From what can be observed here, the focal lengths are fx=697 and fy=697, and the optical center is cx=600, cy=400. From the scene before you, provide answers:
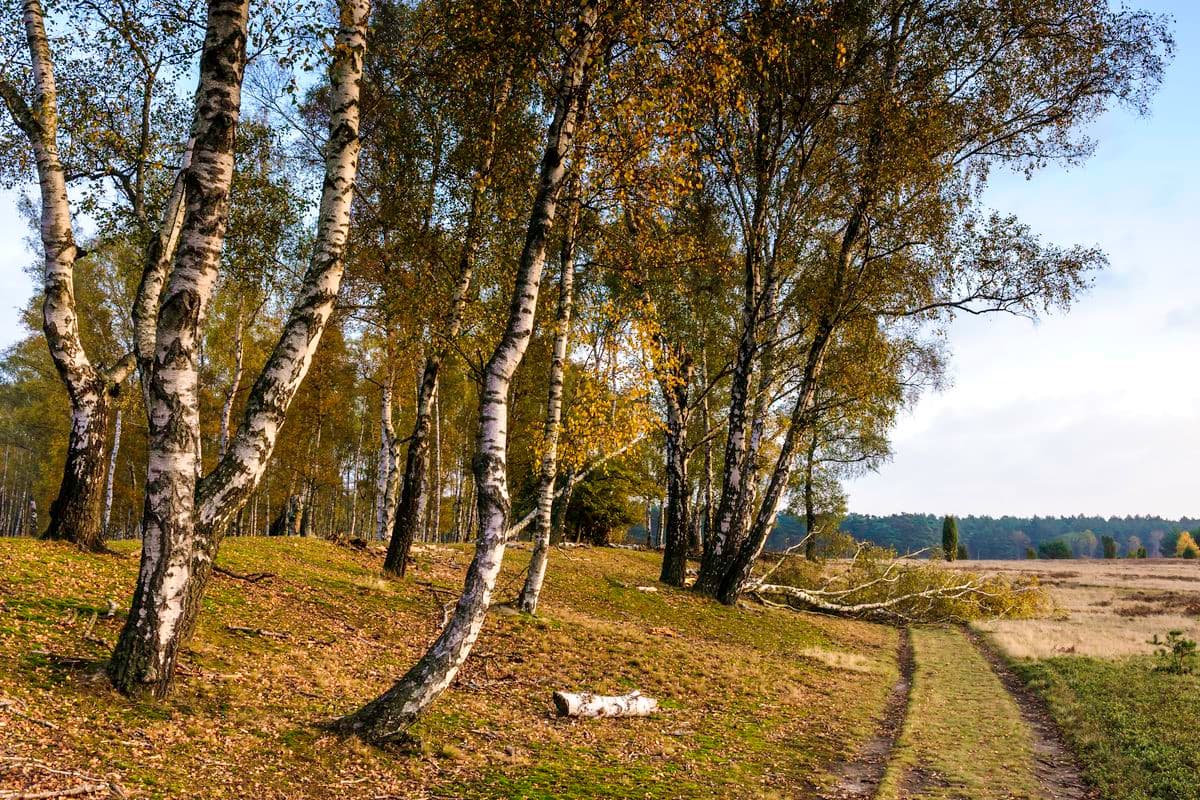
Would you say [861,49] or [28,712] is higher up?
[861,49]

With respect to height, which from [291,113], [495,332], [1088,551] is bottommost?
[1088,551]

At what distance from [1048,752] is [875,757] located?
3485mm

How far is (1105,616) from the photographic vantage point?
1248 inches

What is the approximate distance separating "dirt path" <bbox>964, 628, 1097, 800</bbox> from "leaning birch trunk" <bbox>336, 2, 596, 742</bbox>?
825 cm

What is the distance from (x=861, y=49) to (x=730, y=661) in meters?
18.2

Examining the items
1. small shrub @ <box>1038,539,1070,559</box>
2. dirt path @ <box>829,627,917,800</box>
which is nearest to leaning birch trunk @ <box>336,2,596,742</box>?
dirt path @ <box>829,627,917,800</box>

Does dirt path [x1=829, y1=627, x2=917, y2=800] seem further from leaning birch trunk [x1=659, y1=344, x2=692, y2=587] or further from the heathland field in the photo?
leaning birch trunk [x1=659, y1=344, x2=692, y2=587]

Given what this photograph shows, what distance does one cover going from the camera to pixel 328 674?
922cm

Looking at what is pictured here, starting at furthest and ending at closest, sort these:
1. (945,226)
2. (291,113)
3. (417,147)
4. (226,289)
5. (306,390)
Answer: (306,390) → (226,289) → (291,113) → (945,226) → (417,147)

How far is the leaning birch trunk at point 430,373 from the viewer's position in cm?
1530

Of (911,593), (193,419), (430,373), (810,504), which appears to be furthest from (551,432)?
(810,504)

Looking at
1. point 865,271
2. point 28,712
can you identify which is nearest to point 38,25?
point 28,712

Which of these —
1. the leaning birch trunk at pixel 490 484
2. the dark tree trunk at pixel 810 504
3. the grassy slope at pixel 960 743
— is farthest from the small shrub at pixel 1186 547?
the leaning birch trunk at pixel 490 484

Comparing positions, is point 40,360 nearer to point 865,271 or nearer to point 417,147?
point 417,147
